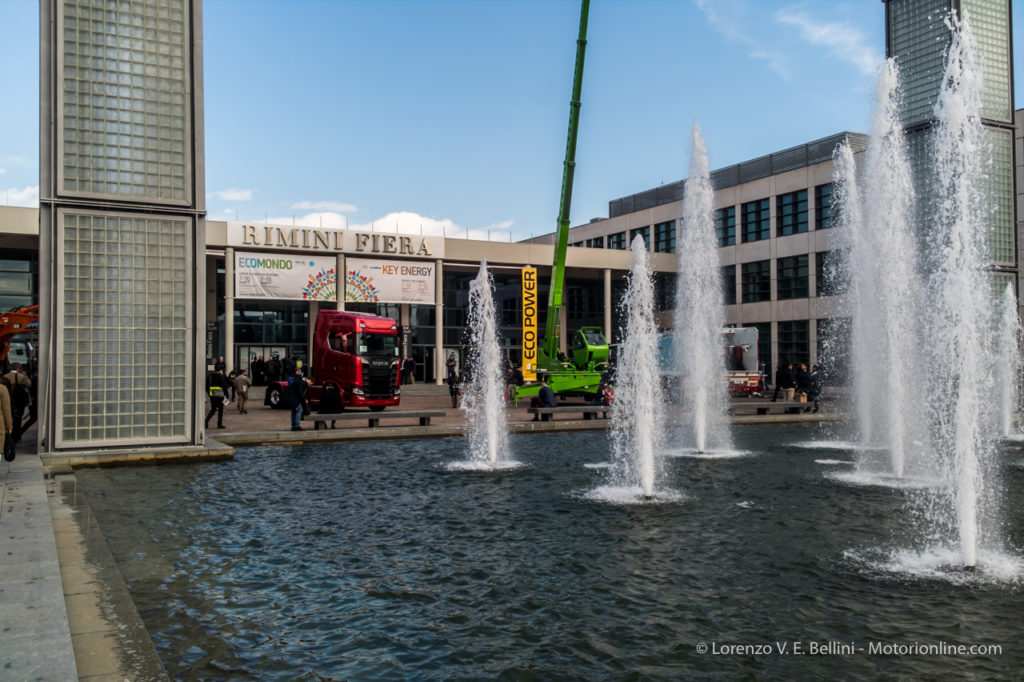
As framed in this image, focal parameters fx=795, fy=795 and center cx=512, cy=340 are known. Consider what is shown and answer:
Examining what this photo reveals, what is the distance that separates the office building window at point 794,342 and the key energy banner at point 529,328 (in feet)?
50.3

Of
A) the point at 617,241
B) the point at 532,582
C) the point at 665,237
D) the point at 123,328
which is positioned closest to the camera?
the point at 532,582

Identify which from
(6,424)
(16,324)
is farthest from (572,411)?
(16,324)

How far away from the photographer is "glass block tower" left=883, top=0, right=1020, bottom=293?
3111cm

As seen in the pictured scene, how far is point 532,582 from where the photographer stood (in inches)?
267

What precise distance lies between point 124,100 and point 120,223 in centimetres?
233

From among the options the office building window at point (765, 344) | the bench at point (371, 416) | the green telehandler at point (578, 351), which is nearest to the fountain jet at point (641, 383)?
the bench at point (371, 416)

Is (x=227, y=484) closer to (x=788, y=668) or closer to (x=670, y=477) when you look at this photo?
(x=670, y=477)

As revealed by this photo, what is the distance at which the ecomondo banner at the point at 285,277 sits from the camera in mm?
38062

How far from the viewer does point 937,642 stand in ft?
17.3

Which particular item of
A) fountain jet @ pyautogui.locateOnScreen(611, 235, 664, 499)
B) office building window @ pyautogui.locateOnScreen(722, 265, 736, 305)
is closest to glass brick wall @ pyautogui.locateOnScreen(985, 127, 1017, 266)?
office building window @ pyautogui.locateOnScreen(722, 265, 736, 305)

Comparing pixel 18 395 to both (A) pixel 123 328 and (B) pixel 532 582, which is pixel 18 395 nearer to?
(A) pixel 123 328

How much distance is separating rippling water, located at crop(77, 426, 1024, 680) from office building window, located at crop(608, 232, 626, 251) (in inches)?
1811

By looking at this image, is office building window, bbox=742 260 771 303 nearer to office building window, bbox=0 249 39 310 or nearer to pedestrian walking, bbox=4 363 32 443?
office building window, bbox=0 249 39 310

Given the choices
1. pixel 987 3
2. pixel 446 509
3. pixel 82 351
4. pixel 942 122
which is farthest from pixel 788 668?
pixel 987 3
